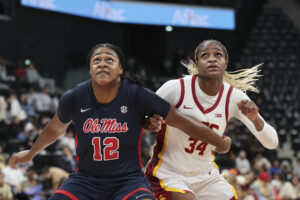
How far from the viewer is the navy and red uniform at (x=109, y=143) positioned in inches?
164

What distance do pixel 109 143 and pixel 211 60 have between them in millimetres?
1272

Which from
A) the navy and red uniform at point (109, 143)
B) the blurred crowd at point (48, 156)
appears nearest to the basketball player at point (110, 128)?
the navy and red uniform at point (109, 143)

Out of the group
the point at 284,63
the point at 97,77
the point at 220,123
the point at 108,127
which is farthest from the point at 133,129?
the point at 284,63

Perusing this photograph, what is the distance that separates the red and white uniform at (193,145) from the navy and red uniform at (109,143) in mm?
500

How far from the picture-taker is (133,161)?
4324 mm

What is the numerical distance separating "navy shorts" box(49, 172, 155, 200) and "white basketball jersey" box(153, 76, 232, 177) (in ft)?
2.13

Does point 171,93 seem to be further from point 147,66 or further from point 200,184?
point 147,66

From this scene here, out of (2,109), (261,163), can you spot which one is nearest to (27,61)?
(2,109)

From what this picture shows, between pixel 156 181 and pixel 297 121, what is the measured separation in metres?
14.2

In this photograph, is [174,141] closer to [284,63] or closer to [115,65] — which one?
[115,65]

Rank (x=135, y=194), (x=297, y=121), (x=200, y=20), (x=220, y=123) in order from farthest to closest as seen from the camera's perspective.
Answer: (x=200, y=20)
(x=297, y=121)
(x=220, y=123)
(x=135, y=194)

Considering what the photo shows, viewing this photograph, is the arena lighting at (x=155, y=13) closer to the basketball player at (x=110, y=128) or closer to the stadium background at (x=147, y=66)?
the stadium background at (x=147, y=66)

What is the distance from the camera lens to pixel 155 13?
1970 centimetres

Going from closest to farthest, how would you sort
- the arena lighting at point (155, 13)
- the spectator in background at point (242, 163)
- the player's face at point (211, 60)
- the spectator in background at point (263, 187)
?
the player's face at point (211, 60) < the spectator in background at point (263, 187) < the spectator in background at point (242, 163) < the arena lighting at point (155, 13)
